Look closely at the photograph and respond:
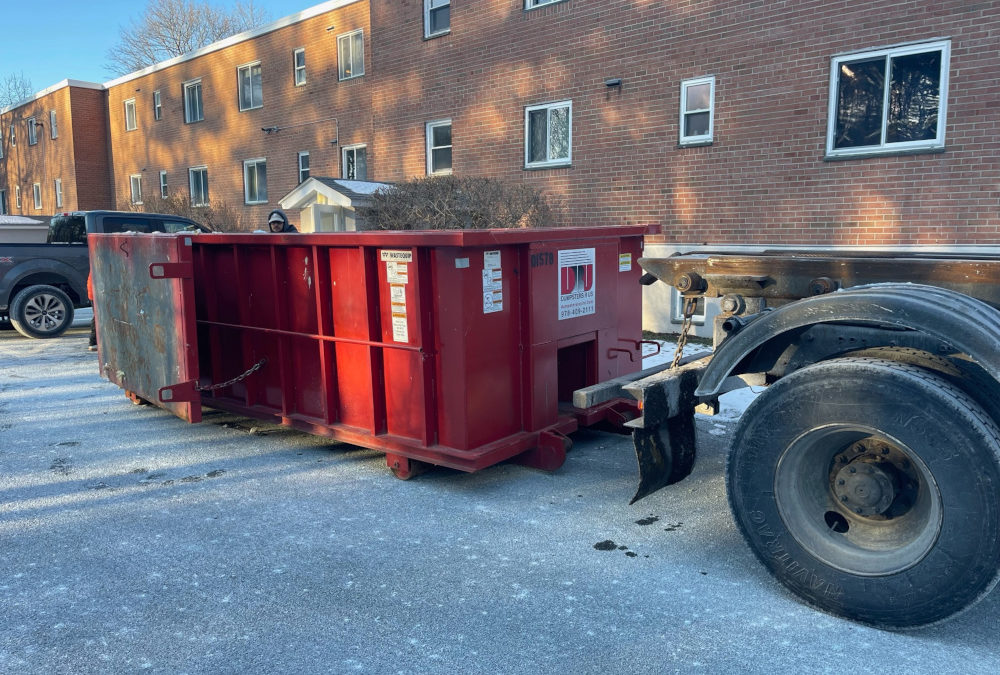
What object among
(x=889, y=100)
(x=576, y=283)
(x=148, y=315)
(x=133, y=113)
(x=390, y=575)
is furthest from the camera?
(x=133, y=113)

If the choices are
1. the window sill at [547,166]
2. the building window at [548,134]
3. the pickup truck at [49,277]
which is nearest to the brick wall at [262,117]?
the building window at [548,134]

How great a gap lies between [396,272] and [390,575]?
204 centimetres

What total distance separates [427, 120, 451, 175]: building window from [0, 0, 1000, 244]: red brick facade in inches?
6.9

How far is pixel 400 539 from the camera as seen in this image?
423 centimetres

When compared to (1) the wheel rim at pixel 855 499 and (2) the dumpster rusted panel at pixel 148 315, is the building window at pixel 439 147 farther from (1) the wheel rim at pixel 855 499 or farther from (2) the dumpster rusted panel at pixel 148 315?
(1) the wheel rim at pixel 855 499

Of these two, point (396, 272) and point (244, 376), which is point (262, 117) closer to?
point (244, 376)

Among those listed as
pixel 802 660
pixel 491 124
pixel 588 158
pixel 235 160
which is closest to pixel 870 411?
pixel 802 660

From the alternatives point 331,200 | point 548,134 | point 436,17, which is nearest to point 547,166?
point 548,134

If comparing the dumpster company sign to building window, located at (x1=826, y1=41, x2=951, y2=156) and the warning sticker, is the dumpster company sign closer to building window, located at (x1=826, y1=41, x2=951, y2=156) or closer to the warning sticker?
the warning sticker

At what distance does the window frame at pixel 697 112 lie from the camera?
1127 cm

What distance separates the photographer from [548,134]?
13.6m

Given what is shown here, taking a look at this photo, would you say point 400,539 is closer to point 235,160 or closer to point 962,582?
point 962,582

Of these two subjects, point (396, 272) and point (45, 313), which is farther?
point (45, 313)

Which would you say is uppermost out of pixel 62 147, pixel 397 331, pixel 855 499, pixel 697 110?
pixel 62 147
